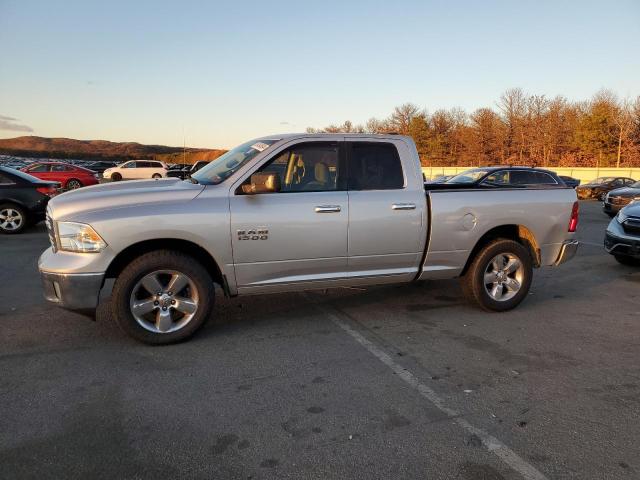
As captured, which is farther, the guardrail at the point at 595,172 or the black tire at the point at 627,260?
the guardrail at the point at 595,172

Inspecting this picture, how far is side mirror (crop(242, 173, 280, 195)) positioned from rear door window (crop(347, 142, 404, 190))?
0.83 m

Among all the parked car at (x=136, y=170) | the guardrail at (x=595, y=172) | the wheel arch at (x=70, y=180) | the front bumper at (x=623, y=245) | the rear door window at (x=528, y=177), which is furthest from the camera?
the guardrail at (x=595, y=172)

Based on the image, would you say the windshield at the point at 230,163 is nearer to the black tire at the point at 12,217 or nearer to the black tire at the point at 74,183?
the black tire at the point at 12,217

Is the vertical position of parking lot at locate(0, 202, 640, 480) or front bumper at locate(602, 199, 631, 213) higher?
front bumper at locate(602, 199, 631, 213)

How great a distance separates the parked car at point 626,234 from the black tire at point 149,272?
21.5 ft

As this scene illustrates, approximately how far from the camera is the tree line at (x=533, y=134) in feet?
177

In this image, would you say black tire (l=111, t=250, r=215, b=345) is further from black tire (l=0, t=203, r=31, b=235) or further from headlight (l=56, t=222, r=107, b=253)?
black tire (l=0, t=203, r=31, b=235)

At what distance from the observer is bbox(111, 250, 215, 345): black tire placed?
4023 millimetres

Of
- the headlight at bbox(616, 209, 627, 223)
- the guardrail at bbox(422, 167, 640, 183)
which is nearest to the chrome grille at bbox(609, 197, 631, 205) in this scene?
the headlight at bbox(616, 209, 627, 223)

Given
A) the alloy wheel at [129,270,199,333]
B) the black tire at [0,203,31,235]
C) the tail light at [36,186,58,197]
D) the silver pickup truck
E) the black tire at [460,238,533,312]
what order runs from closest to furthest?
the silver pickup truck, the alloy wheel at [129,270,199,333], the black tire at [460,238,533,312], the black tire at [0,203,31,235], the tail light at [36,186,58,197]

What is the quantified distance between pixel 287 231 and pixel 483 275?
233cm

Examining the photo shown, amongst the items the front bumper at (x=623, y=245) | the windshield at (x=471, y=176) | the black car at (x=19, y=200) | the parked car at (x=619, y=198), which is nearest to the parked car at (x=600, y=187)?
the parked car at (x=619, y=198)

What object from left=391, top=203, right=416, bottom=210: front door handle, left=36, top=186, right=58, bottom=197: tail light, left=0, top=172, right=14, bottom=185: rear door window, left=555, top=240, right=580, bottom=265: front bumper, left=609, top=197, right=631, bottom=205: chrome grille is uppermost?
left=0, top=172, right=14, bottom=185: rear door window

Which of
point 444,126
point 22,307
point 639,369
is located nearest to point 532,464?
point 639,369
